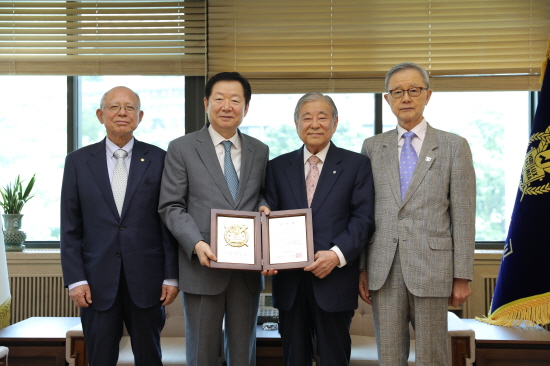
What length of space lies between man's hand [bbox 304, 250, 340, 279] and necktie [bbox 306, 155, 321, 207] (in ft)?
0.76

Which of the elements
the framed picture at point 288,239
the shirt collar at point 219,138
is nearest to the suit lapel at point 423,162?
the framed picture at point 288,239

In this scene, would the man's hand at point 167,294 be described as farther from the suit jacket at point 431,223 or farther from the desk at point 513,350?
the desk at point 513,350

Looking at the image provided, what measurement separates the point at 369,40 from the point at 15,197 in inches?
104

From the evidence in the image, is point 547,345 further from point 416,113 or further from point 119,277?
point 119,277

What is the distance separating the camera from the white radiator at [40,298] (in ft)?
11.7

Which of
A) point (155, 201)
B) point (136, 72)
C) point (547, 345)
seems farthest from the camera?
point (136, 72)

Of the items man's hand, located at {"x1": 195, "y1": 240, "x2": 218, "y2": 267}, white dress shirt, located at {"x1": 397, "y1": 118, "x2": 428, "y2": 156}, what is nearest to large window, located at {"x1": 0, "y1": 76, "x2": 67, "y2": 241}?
man's hand, located at {"x1": 195, "y1": 240, "x2": 218, "y2": 267}

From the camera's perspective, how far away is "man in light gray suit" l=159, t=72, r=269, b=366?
2.19 metres

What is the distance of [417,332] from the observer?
2127 millimetres

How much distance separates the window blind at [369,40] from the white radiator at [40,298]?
1783 millimetres

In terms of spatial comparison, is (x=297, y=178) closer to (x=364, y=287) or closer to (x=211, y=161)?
(x=211, y=161)

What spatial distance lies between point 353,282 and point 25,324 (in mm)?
2006

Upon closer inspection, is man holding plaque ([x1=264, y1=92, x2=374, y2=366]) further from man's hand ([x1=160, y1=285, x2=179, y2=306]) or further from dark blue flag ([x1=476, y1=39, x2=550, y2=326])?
dark blue flag ([x1=476, y1=39, x2=550, y2=326])

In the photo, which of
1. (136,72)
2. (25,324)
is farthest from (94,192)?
(136,72)
